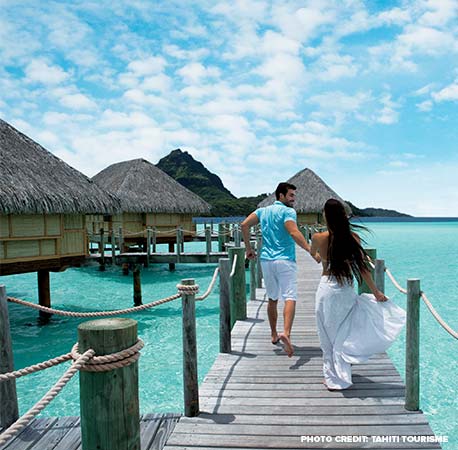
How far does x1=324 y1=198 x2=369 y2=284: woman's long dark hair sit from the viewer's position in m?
3.52

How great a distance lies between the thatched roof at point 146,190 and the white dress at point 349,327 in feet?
62.2

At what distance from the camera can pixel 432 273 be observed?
79.6 feet

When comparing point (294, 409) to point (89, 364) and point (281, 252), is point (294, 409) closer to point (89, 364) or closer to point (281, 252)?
point (281, 252)

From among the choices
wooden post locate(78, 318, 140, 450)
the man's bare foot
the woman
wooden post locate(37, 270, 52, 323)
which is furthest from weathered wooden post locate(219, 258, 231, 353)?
wooden post locate(37, 270, 52, 323)

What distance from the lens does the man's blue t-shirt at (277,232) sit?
14.3ft

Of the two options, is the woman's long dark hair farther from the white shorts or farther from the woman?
the white shorts

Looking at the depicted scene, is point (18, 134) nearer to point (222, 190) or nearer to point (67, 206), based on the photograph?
point (67, 206)

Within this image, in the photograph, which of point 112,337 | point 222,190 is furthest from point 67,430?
point 222,190

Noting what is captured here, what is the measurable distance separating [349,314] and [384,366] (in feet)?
3.20

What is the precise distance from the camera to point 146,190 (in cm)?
2347

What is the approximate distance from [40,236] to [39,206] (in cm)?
106

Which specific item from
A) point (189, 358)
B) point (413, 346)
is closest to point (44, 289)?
point (189, 358)

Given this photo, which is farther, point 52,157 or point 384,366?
point 52,157

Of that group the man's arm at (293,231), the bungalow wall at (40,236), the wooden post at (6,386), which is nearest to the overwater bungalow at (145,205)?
the bungalow wall at (40,236)
